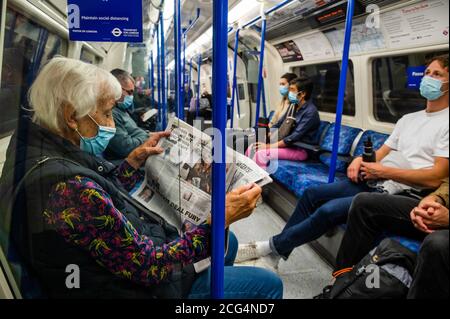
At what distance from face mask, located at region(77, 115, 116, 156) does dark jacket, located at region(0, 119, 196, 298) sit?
4 centimetres

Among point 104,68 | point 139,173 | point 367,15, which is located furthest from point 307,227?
point 367,15

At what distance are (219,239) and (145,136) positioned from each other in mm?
952

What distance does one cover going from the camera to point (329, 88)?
5117 millimetres

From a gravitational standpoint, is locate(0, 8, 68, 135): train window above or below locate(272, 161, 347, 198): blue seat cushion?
above

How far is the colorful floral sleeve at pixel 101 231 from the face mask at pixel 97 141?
0.23 meters

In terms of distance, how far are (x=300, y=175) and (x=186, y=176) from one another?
2.47 m

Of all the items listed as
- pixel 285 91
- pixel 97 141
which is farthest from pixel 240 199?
pixel 285 91

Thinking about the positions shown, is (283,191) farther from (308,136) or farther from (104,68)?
(104,68)

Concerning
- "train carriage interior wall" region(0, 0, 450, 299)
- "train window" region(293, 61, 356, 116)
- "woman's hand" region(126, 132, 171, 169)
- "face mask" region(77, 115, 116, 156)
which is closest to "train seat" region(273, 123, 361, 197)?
"train window" region(293, 61, 356, 116)

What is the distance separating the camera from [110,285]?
1082 millimetres

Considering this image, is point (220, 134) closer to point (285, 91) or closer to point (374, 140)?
point (374, 140)

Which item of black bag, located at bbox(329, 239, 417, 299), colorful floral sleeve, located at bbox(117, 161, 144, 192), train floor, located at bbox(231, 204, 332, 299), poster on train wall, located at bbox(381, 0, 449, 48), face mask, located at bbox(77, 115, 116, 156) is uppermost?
poster on train wall, located at bbox(381, 0, 449, 48)

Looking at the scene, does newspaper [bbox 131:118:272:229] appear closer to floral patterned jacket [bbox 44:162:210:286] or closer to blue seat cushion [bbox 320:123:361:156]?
floral patterned jacket [bbox 44:162:210:286]

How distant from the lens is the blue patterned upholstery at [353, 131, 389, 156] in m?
3.48
